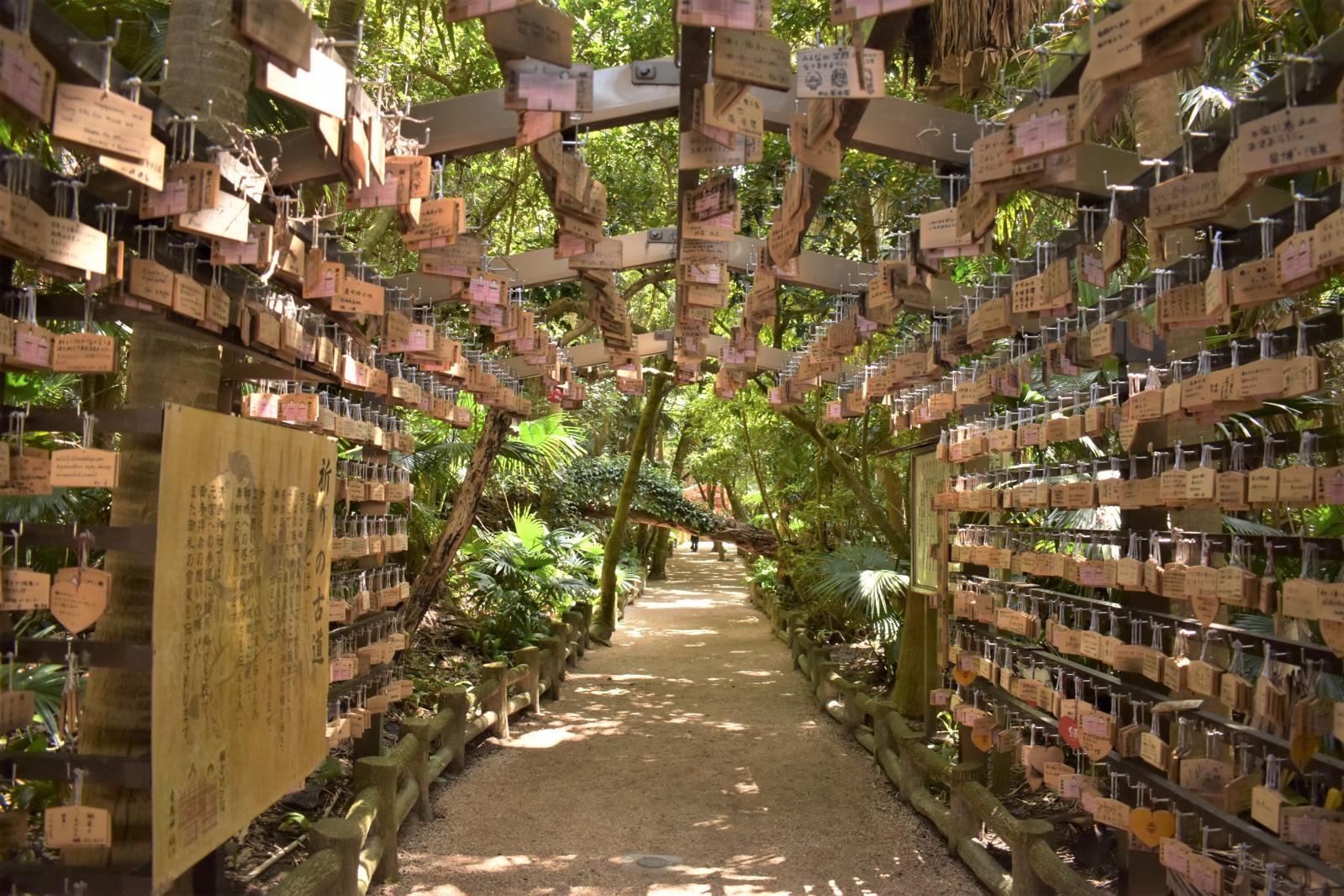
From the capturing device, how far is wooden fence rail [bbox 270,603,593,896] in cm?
356

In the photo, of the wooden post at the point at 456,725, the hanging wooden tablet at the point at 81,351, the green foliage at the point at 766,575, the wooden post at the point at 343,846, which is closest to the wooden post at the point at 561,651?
the wooden post at the point at 456,725

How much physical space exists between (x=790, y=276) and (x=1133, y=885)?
9.98 feet

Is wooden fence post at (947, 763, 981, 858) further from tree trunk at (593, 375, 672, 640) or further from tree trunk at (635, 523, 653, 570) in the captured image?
tree trunk at (635, 523, 653, 570)

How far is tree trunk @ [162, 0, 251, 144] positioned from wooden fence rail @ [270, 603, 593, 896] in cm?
233

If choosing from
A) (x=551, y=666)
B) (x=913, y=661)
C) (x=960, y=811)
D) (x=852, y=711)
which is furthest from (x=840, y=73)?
(x=551, y=666)

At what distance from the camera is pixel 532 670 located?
27.2 ft

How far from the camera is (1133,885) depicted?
3.33 meters

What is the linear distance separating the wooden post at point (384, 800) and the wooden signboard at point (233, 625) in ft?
2.35

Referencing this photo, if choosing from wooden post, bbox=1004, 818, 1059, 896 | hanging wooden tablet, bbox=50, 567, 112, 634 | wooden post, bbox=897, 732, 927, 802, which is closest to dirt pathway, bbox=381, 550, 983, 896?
wooden post, bbox=897, 732, 927, 802

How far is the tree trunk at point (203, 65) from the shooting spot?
3266mm

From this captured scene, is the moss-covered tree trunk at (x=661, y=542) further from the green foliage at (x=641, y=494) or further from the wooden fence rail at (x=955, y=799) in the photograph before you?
the wooden fence rail at (x=955, y=799)

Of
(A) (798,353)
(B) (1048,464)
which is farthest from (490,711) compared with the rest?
(B) (1048,464)

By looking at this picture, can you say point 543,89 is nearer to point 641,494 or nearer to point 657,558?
point 641,494

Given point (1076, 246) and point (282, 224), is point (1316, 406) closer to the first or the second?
point (1076, 246)
